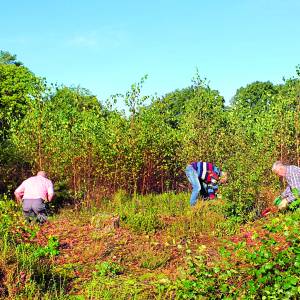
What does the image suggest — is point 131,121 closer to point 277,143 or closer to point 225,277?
point 277,143

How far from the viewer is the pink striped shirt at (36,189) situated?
29.8 ft

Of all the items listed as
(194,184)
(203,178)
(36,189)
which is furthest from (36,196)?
(203,178)

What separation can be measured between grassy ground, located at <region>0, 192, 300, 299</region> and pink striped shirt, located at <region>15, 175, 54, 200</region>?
611mm

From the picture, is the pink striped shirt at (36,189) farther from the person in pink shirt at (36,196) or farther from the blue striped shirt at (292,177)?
the blue striped shirt at (292,177)

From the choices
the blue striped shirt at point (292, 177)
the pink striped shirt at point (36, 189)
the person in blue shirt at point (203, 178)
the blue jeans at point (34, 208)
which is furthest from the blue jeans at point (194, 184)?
the blue jeans at point (34, 208)

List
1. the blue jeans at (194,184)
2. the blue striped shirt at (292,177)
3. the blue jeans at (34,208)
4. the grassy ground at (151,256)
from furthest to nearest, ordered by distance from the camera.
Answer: the blue jeans at (194,184)
the blue jeans at (34,208)
the blue striped shirt at (292,177)
the grassy ground at (151,256)

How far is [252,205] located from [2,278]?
5.19m

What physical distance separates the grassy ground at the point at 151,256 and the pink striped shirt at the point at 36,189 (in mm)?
611

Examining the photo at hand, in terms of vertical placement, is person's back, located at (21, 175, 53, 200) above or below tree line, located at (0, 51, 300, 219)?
below

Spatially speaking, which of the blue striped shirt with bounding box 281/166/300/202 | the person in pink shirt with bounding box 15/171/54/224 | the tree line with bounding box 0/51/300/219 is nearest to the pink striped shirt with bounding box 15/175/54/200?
the person in pink shirt with bounding box 15/171/54/224

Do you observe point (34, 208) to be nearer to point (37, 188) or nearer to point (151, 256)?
point (37, 188)

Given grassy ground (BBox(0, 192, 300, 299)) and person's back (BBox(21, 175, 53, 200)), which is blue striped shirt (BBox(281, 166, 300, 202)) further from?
person's back (BBox(21, 175, 53, 200))

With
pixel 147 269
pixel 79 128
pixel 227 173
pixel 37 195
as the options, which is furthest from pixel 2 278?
pixel 79 128

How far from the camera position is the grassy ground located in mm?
4266
